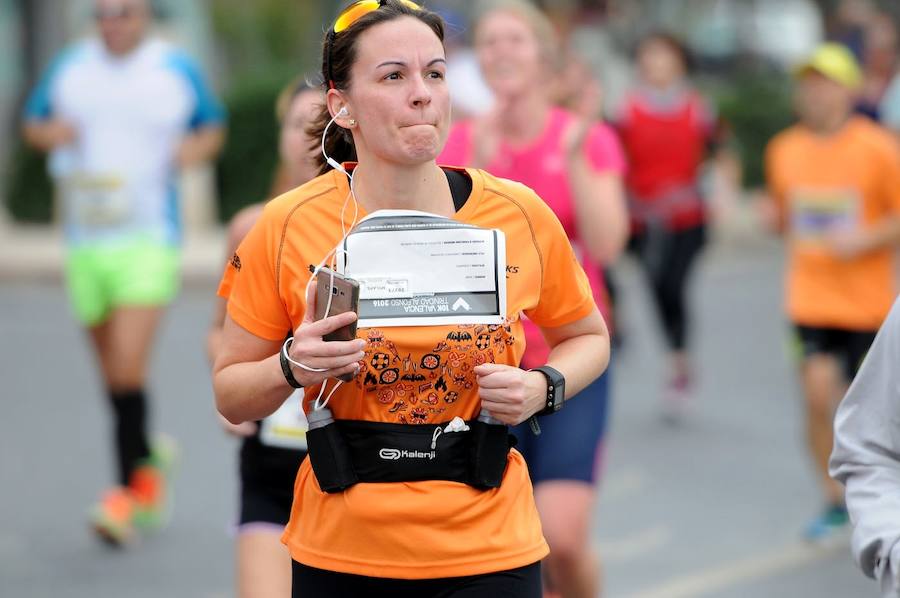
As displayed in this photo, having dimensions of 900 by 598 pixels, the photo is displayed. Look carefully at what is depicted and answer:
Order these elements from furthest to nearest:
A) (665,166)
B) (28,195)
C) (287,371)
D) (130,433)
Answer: (28,195), (665,166), (130,433), (287,371)

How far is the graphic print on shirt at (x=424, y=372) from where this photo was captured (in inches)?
126

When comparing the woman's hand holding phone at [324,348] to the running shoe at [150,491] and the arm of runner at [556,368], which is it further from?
the running shoe at [150,491]

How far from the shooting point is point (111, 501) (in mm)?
7109

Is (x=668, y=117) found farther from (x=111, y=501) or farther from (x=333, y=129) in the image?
(x=333, y=129)

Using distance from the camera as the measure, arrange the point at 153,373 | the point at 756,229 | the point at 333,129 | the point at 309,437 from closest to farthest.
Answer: the point at 309,437
the point at 333,129
the point at 153,373
the point at 756,229

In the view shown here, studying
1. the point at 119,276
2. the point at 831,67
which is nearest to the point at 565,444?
the point at 831,67

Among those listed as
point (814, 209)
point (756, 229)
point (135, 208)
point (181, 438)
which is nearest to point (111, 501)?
point (135, 208)

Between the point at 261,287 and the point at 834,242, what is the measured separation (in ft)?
15.0

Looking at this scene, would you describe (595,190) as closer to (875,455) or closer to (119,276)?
(875,455)

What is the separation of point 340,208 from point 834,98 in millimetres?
4713

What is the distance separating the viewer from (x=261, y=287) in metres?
Result: 3.30

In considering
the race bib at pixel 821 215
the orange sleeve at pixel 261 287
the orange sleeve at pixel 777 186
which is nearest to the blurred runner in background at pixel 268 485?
the orange sleeve at pixel 261 287

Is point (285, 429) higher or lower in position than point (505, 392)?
lower

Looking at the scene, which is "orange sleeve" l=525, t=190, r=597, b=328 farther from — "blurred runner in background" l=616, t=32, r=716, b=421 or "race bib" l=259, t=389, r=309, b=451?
"blurred runner in background" l=616, t=32, r=716, b=421
